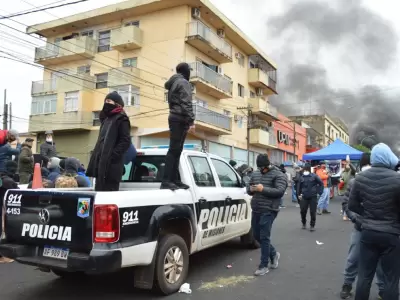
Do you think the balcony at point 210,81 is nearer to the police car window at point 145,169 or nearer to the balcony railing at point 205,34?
the balcony railing at point 205,34

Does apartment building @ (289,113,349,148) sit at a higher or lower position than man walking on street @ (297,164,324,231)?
higher

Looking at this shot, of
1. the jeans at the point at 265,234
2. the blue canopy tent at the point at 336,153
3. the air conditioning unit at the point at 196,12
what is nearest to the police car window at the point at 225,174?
the jeans at the point at 265,234

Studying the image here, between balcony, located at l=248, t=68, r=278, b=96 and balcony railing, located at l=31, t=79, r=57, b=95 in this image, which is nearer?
balcony railing, located at l=31, t=79, r=57, b=95

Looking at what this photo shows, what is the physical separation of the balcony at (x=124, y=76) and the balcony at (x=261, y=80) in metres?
12.8

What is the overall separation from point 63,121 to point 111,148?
24.2 meters

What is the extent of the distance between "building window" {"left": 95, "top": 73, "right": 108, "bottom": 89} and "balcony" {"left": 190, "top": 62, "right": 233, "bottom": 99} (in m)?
6.44

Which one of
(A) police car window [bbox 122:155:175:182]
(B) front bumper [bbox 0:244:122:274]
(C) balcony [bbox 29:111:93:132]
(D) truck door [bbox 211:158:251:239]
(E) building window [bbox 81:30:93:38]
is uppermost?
(E) building window [bbox 81:30:93:38]

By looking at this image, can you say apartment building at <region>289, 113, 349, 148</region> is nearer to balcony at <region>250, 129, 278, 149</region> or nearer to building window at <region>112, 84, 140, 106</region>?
balcony at <region>250, 129, 278, 149</region>

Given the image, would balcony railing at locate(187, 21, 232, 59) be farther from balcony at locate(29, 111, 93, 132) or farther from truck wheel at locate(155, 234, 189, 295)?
truck wheel at locate(155, 234, 189, 295)

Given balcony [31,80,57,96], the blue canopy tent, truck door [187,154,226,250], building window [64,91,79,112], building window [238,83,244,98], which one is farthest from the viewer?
building window [238,83,244,98]

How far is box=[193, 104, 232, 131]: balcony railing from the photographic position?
2511cm

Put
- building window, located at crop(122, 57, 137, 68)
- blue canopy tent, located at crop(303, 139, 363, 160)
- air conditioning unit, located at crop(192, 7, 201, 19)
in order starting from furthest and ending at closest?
building window, located at crop(122, 57, 137, 68), air conditioning unit, located at crop(192, 7, 201, 19), blue canopy tent, located at crop(303, 139, 363, 160)

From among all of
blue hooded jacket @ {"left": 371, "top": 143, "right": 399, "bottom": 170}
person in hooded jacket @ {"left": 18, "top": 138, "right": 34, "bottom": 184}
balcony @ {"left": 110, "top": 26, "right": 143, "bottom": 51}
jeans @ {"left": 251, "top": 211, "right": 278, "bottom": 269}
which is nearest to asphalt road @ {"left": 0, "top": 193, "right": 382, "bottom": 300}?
jeans @ {"left": 251, "top": 211, "right": 278, "bottom": 269}

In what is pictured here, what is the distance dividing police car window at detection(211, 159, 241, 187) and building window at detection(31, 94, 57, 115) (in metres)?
24.0
